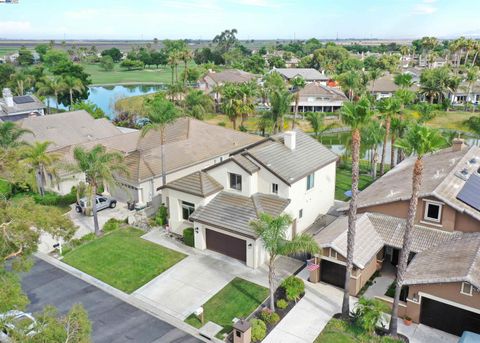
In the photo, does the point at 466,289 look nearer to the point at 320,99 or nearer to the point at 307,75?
the point at 320,99

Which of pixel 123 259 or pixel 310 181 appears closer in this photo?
pixel 123 259

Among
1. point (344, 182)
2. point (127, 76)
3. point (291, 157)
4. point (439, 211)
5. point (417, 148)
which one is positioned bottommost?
point (344, 182)

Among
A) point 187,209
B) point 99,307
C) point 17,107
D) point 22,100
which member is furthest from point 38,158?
point 22,100

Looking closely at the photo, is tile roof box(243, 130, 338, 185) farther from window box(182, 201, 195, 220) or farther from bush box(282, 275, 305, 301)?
bush box(282, 275, 305, 301)

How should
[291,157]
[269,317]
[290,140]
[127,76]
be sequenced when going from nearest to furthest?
[269,317] → [291,157] → [290,140] → [127,76]

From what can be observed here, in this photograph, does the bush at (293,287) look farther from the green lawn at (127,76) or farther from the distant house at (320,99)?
the green lawn at (127,76)

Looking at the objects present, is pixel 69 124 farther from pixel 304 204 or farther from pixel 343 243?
pixel 343 243

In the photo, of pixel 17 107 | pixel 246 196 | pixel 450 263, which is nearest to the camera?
pixel 450 263
